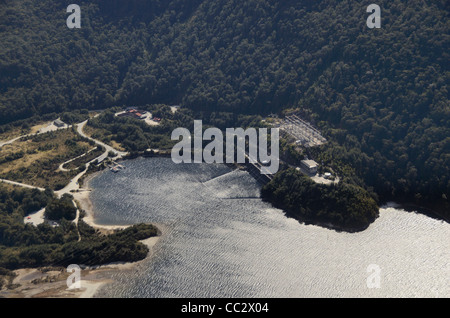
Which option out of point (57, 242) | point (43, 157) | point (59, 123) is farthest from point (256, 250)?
point (59, 123)

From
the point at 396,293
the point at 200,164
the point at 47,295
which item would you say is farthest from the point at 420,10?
the point at 47,295

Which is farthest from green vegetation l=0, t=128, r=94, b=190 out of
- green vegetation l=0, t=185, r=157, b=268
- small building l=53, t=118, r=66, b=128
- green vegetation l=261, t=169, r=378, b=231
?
green vegetation l=261, t=169, r=378, b=231

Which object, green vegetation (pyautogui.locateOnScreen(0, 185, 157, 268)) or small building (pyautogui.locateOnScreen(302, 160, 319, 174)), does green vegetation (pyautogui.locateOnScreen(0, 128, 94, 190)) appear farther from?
small building (pyautogui.locateOnScreen(302, 160, 319, 174))

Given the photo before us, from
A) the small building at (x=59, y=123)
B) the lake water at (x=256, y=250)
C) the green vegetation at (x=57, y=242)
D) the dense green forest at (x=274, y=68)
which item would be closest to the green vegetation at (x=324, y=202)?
the lake water at (x=256, y=250)

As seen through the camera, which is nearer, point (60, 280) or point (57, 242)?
point (60, 280)

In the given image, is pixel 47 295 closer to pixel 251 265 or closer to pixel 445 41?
pixel 251 265

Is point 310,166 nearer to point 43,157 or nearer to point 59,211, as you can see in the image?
point 59,211
